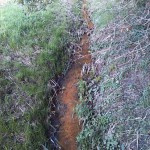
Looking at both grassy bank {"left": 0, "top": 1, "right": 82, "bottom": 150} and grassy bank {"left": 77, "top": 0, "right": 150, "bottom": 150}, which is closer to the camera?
grassy bank {"left": 77, "top": 0, "right": 150, "bottom": 150}

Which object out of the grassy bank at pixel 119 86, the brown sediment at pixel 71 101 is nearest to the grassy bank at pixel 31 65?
the brown sediment at pixel 71 101

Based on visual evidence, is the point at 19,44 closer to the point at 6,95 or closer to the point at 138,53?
the point at 6,95

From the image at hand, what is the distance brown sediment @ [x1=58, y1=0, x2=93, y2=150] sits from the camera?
4.58 metres

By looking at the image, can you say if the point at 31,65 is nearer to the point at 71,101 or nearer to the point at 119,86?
the point at 71,101

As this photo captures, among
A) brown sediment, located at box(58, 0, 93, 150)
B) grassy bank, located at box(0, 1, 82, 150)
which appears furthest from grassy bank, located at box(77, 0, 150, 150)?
grassy bank, located at box(0, 1, 82, 150)

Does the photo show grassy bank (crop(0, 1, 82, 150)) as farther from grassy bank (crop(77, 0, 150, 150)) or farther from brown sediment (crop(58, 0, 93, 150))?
grassy bank (crop(77, 0, 150, 150))

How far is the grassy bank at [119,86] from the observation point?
3984mm

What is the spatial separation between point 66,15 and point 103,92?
125 inches

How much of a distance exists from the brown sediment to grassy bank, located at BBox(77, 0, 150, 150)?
0.51 ft

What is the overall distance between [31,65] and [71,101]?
3.82 ft

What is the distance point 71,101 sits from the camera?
16.9ft

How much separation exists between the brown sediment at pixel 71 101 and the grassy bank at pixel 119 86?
155mm

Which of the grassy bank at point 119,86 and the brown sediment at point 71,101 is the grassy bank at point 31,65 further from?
the grassy bank at point 119,86

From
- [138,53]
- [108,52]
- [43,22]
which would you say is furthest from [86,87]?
[43,22]
